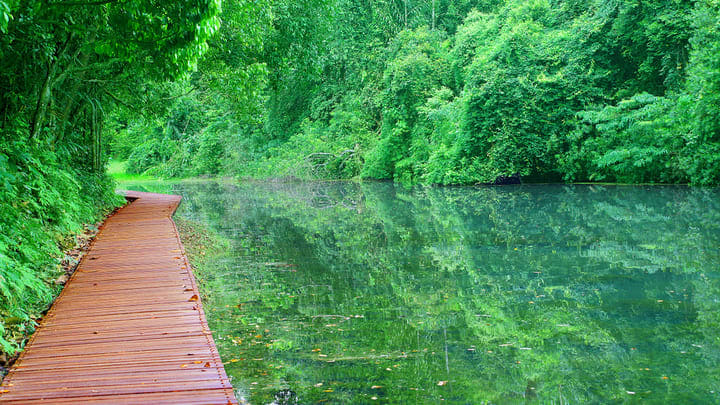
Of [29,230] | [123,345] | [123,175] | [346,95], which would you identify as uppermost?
[29,230]

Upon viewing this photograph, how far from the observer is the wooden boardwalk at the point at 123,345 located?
12.4 ft

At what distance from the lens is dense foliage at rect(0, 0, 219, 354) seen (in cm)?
587

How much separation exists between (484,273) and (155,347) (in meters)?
5.04

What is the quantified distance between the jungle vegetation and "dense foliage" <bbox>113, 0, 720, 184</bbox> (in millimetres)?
78

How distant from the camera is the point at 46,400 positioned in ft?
12.0

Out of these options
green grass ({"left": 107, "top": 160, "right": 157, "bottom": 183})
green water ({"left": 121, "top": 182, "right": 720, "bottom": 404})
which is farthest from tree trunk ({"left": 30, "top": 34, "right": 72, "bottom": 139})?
green grass ({"left": 107, "top": 160, "right": 157, "bottom": 183})

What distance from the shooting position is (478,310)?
6598 mm

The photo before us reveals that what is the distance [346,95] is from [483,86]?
616 inches

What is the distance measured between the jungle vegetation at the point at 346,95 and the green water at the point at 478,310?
233 centimetres

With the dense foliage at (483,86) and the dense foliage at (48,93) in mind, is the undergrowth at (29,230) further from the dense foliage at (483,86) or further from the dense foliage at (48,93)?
the dense foliage at (483,86)

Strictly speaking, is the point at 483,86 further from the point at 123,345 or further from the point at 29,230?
the point at 123,345

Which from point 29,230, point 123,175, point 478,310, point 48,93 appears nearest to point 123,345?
point 29,230

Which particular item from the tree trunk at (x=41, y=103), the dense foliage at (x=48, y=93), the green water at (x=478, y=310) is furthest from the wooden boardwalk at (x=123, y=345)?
the tree trunk at (x=41, y=103)

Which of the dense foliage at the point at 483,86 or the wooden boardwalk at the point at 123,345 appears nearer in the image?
the wooden boardwalk at the point at 123,345
